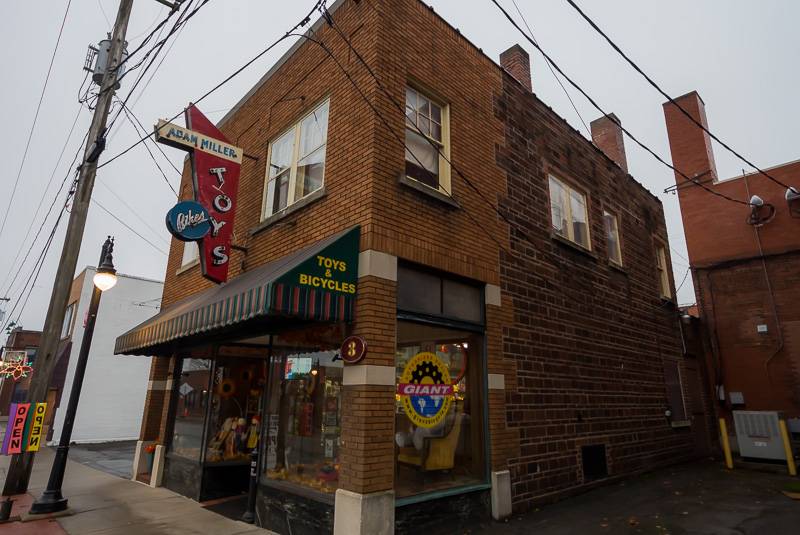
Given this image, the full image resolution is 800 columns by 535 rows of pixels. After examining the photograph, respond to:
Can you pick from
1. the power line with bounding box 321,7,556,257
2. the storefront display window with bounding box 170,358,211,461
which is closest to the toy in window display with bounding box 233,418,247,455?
the storefront display window with bounding box 170,358,211,461

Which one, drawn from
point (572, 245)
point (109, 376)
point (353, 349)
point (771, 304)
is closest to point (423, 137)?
point (353, 349)

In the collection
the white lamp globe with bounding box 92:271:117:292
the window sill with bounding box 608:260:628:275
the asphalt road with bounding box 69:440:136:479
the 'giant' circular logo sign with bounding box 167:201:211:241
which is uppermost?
the window sill with bounding box 608:260:628:275

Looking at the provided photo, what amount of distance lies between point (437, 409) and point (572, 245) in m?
5.43

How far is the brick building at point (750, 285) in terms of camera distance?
1412cm

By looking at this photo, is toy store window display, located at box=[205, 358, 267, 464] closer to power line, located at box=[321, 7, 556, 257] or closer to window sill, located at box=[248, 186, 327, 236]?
window sill, located at box=[248, 186, 327, 236]

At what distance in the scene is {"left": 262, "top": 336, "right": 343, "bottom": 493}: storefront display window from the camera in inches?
251

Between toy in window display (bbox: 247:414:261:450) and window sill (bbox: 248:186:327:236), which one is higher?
window sill (bbox: 248:186:327:236)

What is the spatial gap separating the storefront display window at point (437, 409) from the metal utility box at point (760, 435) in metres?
8.50

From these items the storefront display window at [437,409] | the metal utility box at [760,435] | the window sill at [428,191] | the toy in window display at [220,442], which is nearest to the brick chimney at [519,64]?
the window sill at [428,191]

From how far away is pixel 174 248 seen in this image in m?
13.1

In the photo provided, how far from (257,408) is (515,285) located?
6136 mm

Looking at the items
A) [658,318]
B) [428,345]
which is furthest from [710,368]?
[428,345]

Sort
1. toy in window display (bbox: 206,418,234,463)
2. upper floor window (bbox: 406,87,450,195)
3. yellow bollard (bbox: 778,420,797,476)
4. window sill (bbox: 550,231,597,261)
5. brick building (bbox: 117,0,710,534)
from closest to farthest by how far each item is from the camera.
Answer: brick building (bbox: 117,0,710,534)
upper floor window (bbox: 406,87,450,195)
toy in window display (bbox: 206,418,234,463)
window sill (bbox: 550,231,597,261)
yellow bollard (bbox: 778,420,797,476)

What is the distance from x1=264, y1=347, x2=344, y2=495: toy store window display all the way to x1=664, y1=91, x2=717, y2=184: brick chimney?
16527 mm
